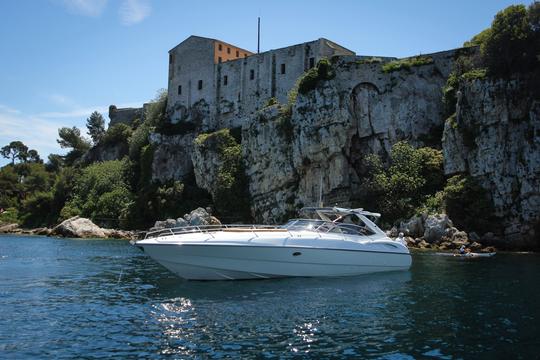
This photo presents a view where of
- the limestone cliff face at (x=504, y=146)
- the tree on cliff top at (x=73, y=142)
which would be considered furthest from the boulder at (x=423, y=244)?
the tree on cliff top at (x=73, y=142)

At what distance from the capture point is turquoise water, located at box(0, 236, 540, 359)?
1156 cm

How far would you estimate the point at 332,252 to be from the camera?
2202 centimetres

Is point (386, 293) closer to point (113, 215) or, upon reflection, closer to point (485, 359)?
point (485, 359)

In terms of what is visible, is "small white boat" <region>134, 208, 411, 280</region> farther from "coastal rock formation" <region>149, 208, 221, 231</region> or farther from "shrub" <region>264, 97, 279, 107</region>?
"shrub" <region>264, 97, 279, 107</region>

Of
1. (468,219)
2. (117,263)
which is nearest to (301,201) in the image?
(468,219)

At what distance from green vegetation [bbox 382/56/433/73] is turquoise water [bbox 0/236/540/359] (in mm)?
31779

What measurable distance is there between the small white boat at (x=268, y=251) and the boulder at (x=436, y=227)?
58.2 ft

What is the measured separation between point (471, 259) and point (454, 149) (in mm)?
16301

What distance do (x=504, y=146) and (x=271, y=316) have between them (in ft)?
110

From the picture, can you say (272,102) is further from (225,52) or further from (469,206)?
(469,206)

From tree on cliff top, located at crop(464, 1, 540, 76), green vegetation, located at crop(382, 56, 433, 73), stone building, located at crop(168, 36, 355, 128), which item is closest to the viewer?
tree on cliff top, located at crop(464, 1, 540, 76)

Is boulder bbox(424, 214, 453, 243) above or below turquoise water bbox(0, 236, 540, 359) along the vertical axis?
above

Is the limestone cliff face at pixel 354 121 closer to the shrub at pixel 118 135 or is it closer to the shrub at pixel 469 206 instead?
the shrub at pixel 469 206

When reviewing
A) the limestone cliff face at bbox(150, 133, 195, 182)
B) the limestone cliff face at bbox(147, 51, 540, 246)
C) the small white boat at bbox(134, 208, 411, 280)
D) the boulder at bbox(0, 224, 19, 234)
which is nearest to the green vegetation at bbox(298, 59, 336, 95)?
the limestone cliff face at bbox(147, 51, 540, 246)
